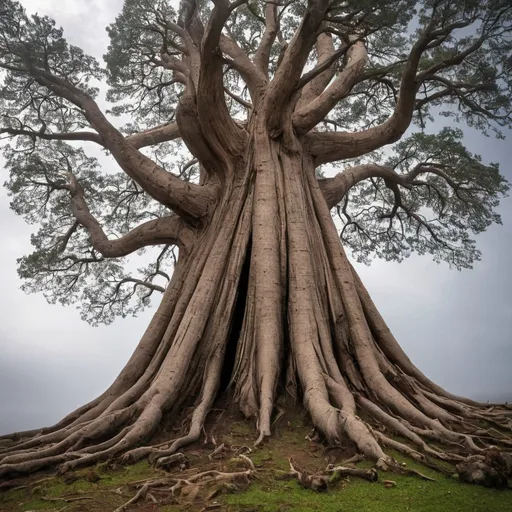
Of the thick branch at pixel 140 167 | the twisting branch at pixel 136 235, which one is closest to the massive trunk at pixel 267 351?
the thick branch at pixel 140 167

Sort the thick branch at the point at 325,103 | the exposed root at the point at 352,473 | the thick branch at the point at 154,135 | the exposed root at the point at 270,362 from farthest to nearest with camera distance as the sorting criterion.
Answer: the thick branch at the point at 154,135 → the thick branch at the point at 325,103 → the exposed root at the point at 270,362 → the exposed root at the point at 352,473

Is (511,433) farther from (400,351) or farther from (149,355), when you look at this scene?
(149,355)

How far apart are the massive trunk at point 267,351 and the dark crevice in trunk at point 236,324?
2 centimetres

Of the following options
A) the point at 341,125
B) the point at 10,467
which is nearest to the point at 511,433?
the point at 10,467

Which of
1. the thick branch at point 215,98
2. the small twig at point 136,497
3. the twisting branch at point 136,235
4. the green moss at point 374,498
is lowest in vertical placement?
the green moss at point 374,498

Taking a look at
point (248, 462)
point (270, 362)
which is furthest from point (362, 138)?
point (248, 462)

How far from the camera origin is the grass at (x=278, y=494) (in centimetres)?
241

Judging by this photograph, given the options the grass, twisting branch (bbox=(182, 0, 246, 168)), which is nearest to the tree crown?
twisting branch (bbox=(182, 0, 246, 168))

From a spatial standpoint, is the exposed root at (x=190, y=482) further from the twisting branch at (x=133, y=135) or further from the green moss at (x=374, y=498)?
the twisting branch at (x=133, y=135)

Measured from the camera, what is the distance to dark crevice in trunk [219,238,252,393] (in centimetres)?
538

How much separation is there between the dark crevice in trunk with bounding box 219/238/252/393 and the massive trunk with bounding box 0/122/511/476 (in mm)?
21

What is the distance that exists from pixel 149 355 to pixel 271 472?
320 centimetres

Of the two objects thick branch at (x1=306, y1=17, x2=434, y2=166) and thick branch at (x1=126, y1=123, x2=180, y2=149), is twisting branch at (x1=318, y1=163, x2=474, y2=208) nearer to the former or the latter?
thick branch at (x1=306, y1=17, x2=434, y2=166)

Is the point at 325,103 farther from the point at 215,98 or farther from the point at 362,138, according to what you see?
the point at 215,98
